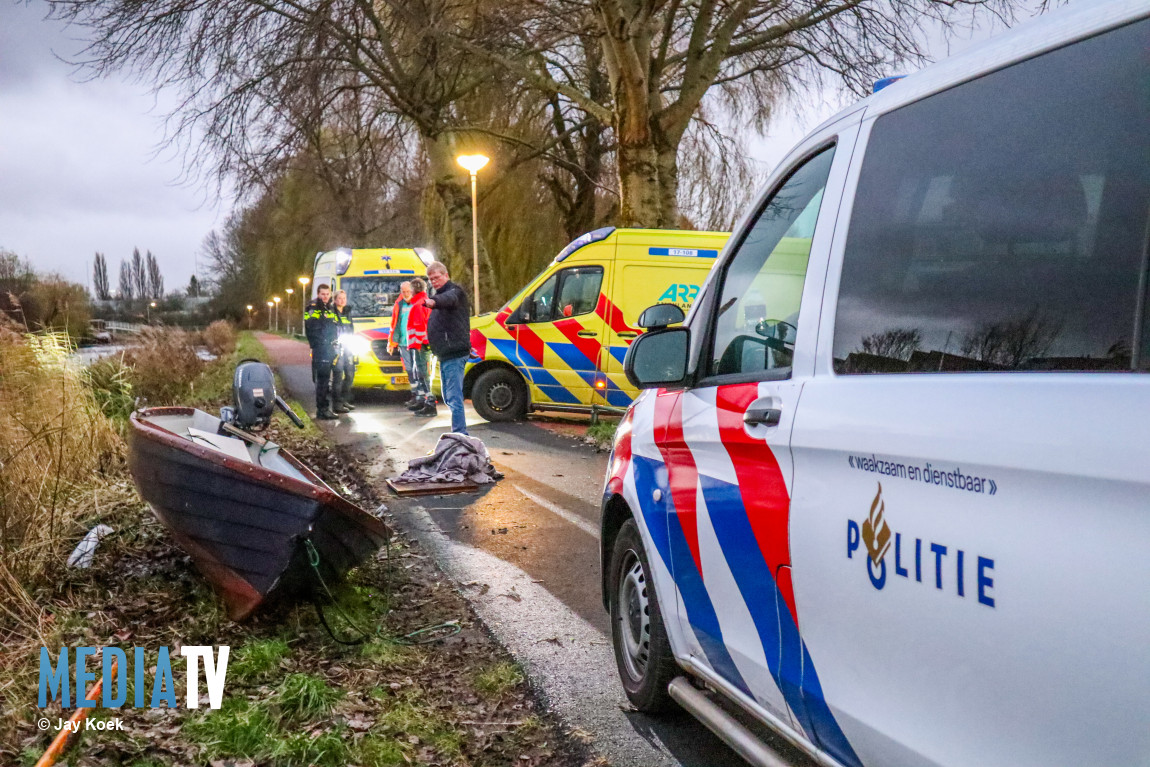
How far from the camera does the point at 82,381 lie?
835 cm

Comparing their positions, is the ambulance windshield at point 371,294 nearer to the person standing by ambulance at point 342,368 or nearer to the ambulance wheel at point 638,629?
the person standing by ambulance at point 342,368

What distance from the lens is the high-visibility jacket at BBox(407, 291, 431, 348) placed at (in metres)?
14.4

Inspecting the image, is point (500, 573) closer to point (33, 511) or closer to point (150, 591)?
point (150, 591)

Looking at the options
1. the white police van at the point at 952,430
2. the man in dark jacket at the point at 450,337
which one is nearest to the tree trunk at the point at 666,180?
the man in dark jacket at the point at 450,337

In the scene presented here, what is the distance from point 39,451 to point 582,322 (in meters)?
7.43

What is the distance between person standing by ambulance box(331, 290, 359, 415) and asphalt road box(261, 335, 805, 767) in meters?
2.34

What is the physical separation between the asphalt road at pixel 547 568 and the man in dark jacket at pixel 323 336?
6.22ft

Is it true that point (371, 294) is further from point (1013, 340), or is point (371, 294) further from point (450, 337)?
point (1013, 340)

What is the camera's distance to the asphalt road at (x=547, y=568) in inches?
142

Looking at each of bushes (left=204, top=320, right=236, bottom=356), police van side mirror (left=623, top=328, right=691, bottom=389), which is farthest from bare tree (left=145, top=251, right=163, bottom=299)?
police van side mirror (left=623, top=328, right=691, bottom=389)

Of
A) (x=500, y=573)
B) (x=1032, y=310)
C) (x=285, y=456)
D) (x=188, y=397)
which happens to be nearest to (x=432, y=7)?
(x=188, y=397)

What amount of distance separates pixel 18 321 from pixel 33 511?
13.1 ft

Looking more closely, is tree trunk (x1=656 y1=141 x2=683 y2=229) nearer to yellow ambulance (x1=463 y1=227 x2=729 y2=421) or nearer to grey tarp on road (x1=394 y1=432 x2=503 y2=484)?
yellow ambulance (x1=463 y1=227 x2=729 y2=421)

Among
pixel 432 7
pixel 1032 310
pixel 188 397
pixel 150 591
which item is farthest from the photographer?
pixel 432 7
